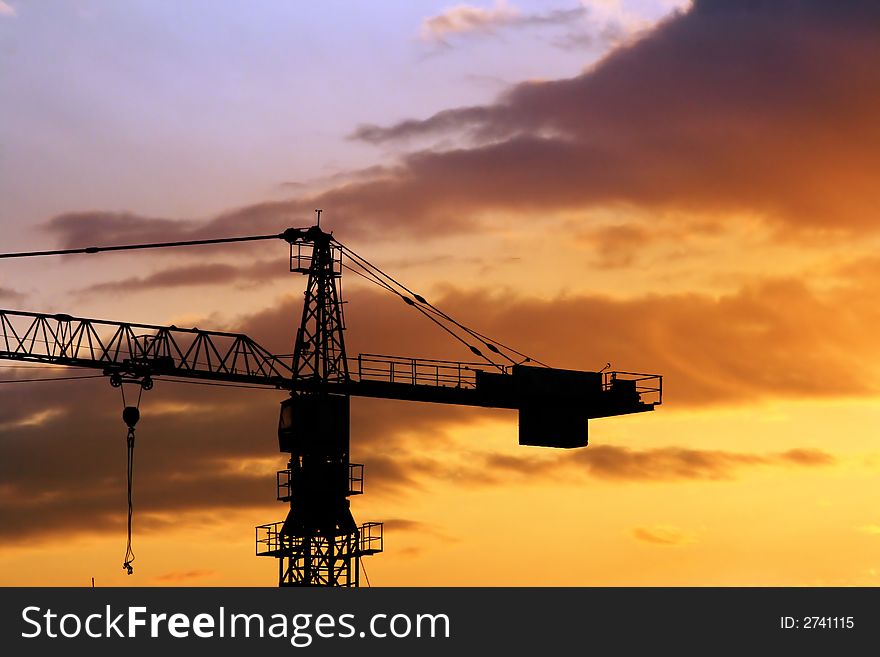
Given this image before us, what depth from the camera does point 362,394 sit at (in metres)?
143

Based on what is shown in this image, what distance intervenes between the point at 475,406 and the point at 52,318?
2680cm

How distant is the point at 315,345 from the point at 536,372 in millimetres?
13081

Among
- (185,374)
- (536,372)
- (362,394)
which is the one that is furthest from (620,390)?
(185,374)

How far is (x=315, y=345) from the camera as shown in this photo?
467 feet

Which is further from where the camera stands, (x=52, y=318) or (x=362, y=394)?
(x=362, y=394)
